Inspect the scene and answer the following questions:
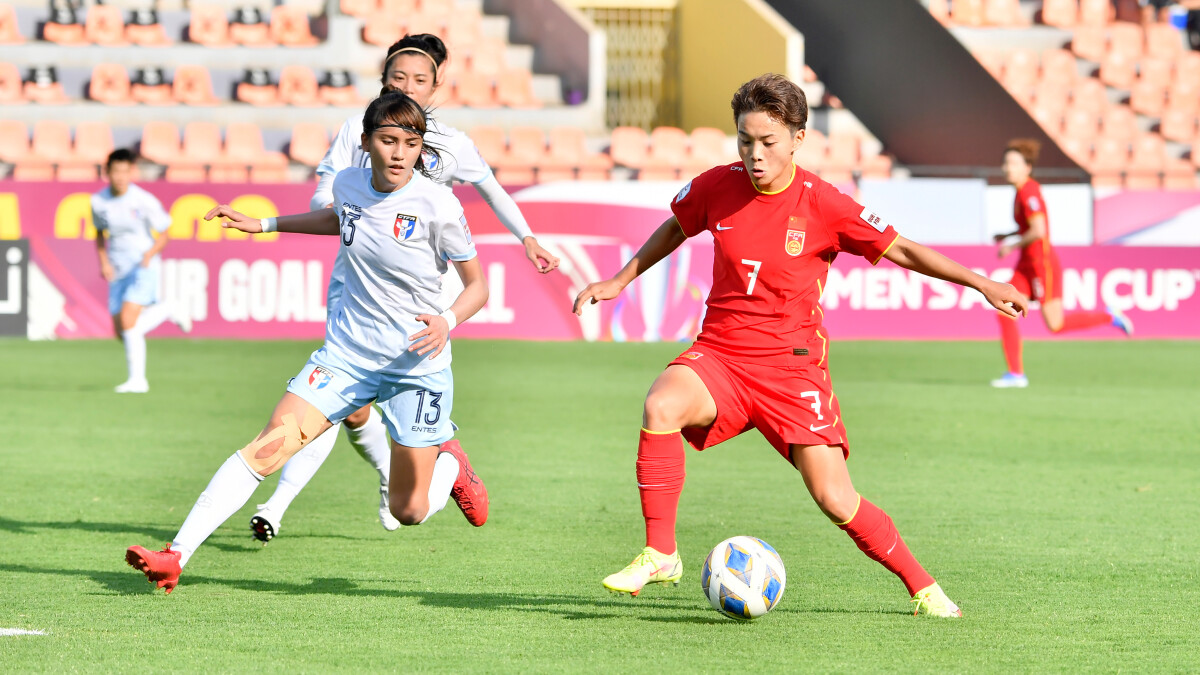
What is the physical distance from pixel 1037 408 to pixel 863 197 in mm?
8330

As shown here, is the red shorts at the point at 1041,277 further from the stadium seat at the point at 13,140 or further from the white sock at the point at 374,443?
the stadium seat at the point at 13,140

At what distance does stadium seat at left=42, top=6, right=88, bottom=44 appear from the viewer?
79.4 feet

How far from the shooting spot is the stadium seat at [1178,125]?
2649cm

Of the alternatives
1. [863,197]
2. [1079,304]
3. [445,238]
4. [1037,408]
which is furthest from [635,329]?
[445,238]

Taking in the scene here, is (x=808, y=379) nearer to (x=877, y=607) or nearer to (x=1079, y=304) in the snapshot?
(x=877, y=607)

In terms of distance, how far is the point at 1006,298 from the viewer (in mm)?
4859

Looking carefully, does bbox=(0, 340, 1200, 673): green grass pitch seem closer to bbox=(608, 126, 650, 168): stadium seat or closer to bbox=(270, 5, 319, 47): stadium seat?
bbox=(608, 126, 650, 168): stadium seat

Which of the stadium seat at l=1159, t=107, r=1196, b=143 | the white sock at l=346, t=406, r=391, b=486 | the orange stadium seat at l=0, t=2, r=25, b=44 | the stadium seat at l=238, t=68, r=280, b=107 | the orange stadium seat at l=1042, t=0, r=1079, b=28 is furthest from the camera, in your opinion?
the orange stadium seat at l=1042, t=0, r=1079, b=28

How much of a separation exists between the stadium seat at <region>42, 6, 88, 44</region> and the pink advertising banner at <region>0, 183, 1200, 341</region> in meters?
6.08

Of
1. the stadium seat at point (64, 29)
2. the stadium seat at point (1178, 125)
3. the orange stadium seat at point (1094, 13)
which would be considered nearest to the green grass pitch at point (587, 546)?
the stadium seat at point (64, 29)

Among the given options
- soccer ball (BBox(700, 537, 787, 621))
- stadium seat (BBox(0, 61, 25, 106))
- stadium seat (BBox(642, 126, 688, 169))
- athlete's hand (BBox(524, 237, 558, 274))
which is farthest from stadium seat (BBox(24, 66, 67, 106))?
soccer ball (BBox(700, 537, 787, 621))

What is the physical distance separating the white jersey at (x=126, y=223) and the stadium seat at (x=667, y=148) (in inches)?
435

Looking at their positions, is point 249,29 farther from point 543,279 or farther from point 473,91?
point 543,279

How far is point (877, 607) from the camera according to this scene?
209 inches
